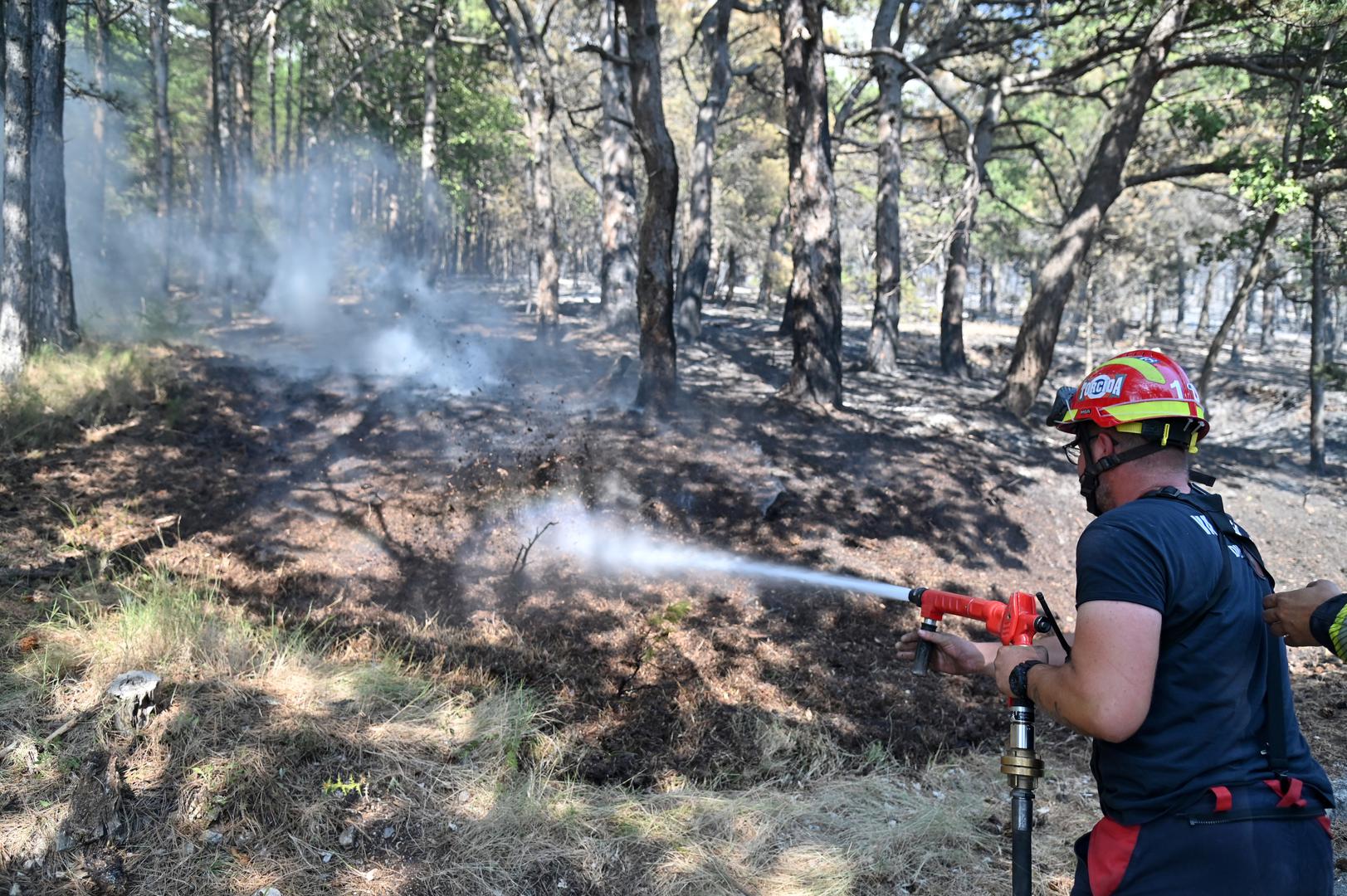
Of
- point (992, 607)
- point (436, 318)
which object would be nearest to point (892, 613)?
point (992, 607)

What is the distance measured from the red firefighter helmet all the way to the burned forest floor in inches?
96.4

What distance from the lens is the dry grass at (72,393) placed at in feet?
24.8

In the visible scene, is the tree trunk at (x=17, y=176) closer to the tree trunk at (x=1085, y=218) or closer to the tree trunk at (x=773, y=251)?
the tree trunk at (x=1085, y=218)

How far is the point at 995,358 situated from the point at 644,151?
1844 cm

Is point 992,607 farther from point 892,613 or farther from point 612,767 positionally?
point 892,613

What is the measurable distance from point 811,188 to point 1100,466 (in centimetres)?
855

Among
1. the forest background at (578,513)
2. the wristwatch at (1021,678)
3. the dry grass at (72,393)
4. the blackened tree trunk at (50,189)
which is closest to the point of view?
the wristwatch at (1021,678)

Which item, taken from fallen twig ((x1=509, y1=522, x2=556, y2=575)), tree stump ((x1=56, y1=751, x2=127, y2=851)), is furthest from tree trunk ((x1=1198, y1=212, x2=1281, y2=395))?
tree stump ((x1=56, y1=751, x2=127, y2=851))

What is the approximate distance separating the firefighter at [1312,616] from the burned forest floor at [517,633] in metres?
2.16

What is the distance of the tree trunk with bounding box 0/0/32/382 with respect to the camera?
8.58m

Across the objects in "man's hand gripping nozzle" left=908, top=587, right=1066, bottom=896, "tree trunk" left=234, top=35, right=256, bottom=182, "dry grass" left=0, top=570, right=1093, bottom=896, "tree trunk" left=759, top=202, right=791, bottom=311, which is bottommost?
"dry grass" left=0, top=570, right=1093, bottom=896

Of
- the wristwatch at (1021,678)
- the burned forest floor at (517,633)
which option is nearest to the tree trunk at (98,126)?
the burned forest floor at (517,633)

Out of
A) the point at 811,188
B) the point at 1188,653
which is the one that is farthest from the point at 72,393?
the point at 1188,653

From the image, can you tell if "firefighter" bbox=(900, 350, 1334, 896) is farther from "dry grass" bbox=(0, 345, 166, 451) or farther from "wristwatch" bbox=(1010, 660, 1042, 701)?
"dry grass" bbox=(0, 345, 166, 451)
